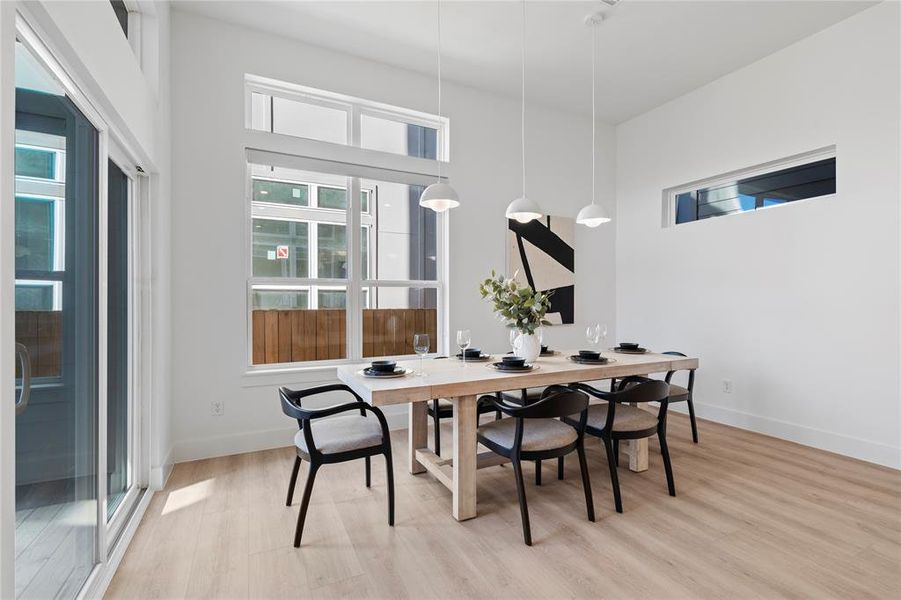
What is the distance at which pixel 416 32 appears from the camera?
3.43m

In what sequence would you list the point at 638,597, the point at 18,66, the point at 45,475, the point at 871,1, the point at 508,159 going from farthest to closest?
1. the point at 508,159
2. the point at 871,1
3. the point at 638,597
4. the point at 45,475
5. the point at 18,66

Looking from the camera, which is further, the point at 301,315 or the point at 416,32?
the point at 301,315

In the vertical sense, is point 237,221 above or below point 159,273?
above

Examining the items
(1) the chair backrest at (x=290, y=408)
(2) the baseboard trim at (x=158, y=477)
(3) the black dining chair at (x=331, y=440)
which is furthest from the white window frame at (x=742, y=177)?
(2) the baseboard trim at (x=158, y=477)

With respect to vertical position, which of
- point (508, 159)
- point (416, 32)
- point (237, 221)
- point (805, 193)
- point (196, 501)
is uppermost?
point (416, 32)

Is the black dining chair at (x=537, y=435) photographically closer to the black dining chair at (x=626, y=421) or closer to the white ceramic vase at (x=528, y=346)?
the black dining chair at (x=626, y=421)

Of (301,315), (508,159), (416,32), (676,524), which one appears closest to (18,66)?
(301,315)

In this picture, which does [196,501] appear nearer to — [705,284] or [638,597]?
[638,597]

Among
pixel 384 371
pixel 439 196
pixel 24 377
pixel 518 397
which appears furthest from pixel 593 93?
pixel 24 377

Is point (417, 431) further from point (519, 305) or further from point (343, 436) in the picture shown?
point (519, 305)

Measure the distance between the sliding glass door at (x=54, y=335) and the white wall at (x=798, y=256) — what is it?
15.2ft

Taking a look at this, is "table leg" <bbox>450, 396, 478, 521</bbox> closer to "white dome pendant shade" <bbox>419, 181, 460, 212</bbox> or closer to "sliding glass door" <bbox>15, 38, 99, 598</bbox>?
"white dome pendant shade" <bbox>419, 181, 460, 212</bbox>

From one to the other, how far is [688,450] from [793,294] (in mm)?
1567

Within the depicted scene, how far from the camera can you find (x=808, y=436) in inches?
137
